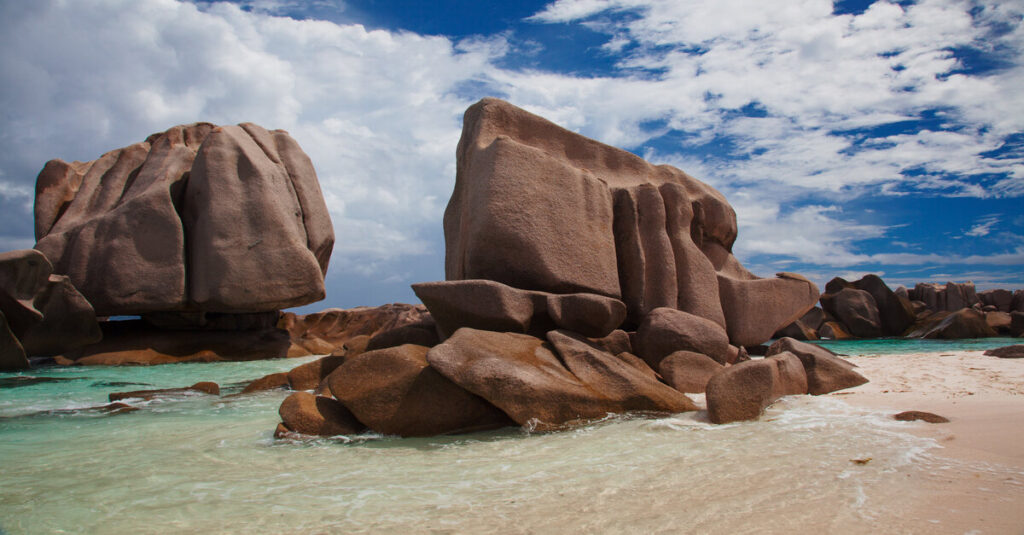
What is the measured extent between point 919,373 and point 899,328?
23597 millimetres

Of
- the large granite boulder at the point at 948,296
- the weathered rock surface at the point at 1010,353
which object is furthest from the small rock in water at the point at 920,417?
the large granite boulder at the point at 948,296

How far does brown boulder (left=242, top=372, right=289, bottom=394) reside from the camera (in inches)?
294

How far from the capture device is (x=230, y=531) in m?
2.42

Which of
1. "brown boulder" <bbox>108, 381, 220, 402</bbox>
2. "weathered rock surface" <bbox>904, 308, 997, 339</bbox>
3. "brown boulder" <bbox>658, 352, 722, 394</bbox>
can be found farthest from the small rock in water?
"weathered rock surface" <bbox>904, 308, 997, 339</bbox>

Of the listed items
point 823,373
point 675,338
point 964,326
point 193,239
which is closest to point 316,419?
point 675,338

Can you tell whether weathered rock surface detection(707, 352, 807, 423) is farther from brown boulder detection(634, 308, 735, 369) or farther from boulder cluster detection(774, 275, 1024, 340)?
boulder cluster detection(774, 275, 1024, 340)

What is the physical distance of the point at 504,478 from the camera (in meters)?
3.03

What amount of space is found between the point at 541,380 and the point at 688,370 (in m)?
2.17

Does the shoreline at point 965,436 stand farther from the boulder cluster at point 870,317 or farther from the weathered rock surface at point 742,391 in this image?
the boulder cluster at point 870,317

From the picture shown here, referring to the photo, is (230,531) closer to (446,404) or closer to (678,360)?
(446,404)

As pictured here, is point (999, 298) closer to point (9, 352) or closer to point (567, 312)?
point (567, 312)

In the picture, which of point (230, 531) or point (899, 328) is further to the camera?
point (899, 328)

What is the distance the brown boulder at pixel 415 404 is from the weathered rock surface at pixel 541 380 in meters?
0.21

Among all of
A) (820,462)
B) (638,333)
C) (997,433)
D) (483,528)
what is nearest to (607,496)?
(483,528)
